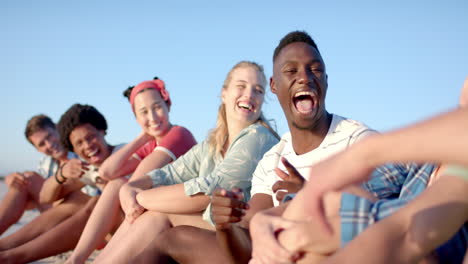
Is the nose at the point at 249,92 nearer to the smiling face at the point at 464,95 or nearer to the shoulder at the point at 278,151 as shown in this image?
the shoulder at the point at 278,151

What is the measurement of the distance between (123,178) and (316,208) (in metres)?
3.31

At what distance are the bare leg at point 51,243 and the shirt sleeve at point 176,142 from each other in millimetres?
878

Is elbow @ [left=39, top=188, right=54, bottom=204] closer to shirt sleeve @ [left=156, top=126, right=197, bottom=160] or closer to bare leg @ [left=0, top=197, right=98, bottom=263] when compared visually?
bare leg @ [left=0, top=197, right=98, bottom=263]

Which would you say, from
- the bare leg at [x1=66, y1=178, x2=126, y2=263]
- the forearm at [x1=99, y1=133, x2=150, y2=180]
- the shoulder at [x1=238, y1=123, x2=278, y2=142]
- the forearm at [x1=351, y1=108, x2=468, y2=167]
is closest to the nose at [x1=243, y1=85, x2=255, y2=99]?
the shoulder at [x1=238, y1=123, x2=278, y2=142]

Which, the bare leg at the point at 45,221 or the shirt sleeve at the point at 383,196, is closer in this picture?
the shirt sleeve at the point at 383,196

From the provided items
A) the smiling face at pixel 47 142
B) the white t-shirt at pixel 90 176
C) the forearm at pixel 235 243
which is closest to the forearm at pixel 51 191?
the white t-shirt at pixel 90 176

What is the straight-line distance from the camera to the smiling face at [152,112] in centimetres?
447

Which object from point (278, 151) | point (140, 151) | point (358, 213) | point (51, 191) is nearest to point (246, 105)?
point (278, 151)

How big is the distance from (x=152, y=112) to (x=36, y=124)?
2519 mm

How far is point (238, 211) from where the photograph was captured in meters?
1.99

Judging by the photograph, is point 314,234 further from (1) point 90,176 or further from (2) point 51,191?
(2) point 51,191

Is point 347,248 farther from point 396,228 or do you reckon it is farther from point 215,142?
point 215,142

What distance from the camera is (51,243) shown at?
14.0 ft

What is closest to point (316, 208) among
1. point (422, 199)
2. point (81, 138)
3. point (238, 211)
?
point (422, 199)
